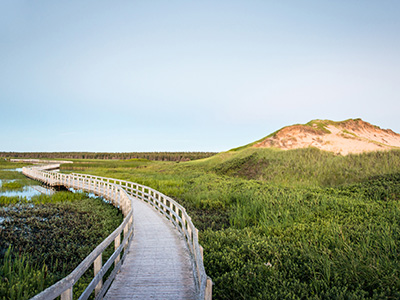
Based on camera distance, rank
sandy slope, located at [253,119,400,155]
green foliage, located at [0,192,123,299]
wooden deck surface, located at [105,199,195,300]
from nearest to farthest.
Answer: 1. wooden deck surface, located at [105,199,195,300]
2. green foliage, located at [0,192,123,299]
3. sandy slope, located at [253,119,400,155]

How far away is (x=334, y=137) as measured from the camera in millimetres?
33938

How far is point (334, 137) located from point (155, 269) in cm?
3293

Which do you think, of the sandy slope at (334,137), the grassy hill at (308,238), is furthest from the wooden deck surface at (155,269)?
the sandy slope at (334,137)

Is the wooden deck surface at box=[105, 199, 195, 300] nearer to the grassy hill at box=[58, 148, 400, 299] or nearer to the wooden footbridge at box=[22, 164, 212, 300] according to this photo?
the wooden footbridge at box=[22, 164, 212, 300]

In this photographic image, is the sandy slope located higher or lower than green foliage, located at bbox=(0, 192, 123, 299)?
higher

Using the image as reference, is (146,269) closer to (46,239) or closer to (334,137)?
(46,239)

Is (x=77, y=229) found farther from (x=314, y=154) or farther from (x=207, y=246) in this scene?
(x=314, y=154)

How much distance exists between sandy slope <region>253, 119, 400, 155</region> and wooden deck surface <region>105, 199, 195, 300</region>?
2554cm

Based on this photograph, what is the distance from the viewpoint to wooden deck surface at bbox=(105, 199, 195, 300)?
5617 millimetres

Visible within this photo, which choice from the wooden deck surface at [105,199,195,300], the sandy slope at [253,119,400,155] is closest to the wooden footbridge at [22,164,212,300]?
the wooden deck surface at [105,199,195,300]

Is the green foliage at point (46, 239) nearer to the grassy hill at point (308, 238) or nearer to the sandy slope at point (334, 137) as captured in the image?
the grassy hill at point (308, 238)

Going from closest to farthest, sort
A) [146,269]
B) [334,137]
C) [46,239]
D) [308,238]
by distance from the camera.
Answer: [146,269]
[308,238]
[46,239]
[334,137]

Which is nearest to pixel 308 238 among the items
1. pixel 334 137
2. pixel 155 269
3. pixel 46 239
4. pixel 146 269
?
pixel 155 269

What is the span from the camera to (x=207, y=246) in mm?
8672
